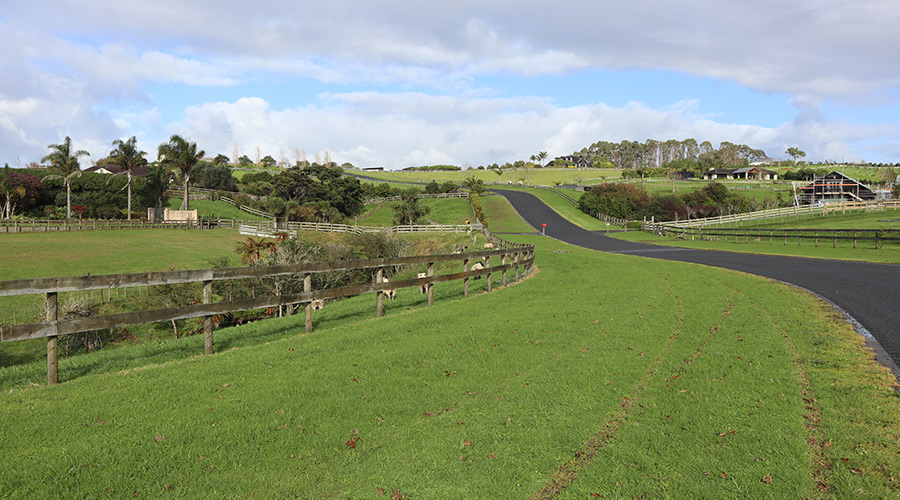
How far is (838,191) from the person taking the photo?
106m

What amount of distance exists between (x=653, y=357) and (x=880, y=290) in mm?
11670

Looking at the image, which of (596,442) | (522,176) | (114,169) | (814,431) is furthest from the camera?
(522,176)

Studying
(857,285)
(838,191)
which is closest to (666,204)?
(838,191)

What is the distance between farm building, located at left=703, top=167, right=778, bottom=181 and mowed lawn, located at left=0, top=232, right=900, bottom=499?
167499 mm

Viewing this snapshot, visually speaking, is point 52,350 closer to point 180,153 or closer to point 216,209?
point 180,153

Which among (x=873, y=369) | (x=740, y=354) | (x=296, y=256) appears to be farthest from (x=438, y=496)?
A: (x=296, y=256)

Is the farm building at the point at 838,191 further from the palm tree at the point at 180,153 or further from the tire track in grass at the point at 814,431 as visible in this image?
the tire track in grass at the point at 814,431

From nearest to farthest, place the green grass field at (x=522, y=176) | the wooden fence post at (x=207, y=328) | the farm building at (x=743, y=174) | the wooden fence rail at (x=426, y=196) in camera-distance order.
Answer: the wooden fence post at (x=207, y=328) < the wooden fence rail at (x=426, y=196) < the farm building at (x=743, y=174) < the green grass field at (x=522, y=176)

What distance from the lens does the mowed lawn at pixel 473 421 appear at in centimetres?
463

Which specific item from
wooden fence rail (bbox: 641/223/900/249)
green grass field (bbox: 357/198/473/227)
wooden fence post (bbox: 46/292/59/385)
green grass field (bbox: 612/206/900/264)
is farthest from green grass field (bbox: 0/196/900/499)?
green grass field (bbox: 357/198/473/227)

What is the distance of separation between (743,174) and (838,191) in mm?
57956

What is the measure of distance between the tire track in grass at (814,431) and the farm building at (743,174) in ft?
547

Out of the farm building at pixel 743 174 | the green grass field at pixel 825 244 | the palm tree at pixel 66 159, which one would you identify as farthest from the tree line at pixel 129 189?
the farm building at pixel 743 174

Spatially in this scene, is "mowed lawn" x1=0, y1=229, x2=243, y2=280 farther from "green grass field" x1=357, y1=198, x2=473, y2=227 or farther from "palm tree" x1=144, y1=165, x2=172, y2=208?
"green grass field" x1=357, y1=198, x2=473, y2=227
